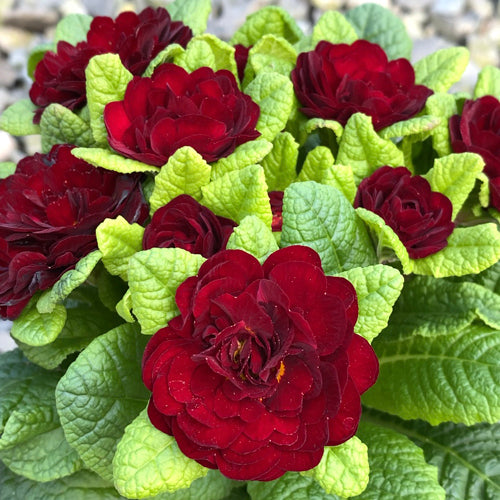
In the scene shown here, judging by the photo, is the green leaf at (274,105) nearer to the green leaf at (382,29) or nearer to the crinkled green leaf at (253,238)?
the crinkled green leaf at (253,238)

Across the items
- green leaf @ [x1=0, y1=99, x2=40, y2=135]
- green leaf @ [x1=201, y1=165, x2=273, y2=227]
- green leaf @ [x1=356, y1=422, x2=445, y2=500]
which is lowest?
green leaf @ [x1=356, y1=422, x2=445, y2=500]

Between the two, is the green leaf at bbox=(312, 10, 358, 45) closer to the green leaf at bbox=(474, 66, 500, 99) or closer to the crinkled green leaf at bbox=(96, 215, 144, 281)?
the green leaf at bbox=(474, 66, 500, 99)

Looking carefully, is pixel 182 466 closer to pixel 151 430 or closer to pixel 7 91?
pixel 151 430

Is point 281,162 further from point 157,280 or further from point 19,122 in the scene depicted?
point 19,122

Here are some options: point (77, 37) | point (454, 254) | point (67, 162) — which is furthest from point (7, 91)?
point (454, 254)

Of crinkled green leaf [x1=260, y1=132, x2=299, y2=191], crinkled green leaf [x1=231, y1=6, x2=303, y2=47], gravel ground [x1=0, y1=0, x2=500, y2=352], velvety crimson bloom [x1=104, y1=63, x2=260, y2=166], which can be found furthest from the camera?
gravel ground [x1=0, y1=0, x2=500, y2=352]

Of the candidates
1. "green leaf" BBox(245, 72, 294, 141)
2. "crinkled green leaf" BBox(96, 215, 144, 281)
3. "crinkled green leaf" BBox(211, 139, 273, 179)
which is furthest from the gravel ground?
"crinkled green leaf" BBox(96, 215, 144, 281)

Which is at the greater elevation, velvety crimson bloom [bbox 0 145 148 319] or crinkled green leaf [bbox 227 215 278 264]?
crinkled green leaf [bbox 227 215 278 264]
